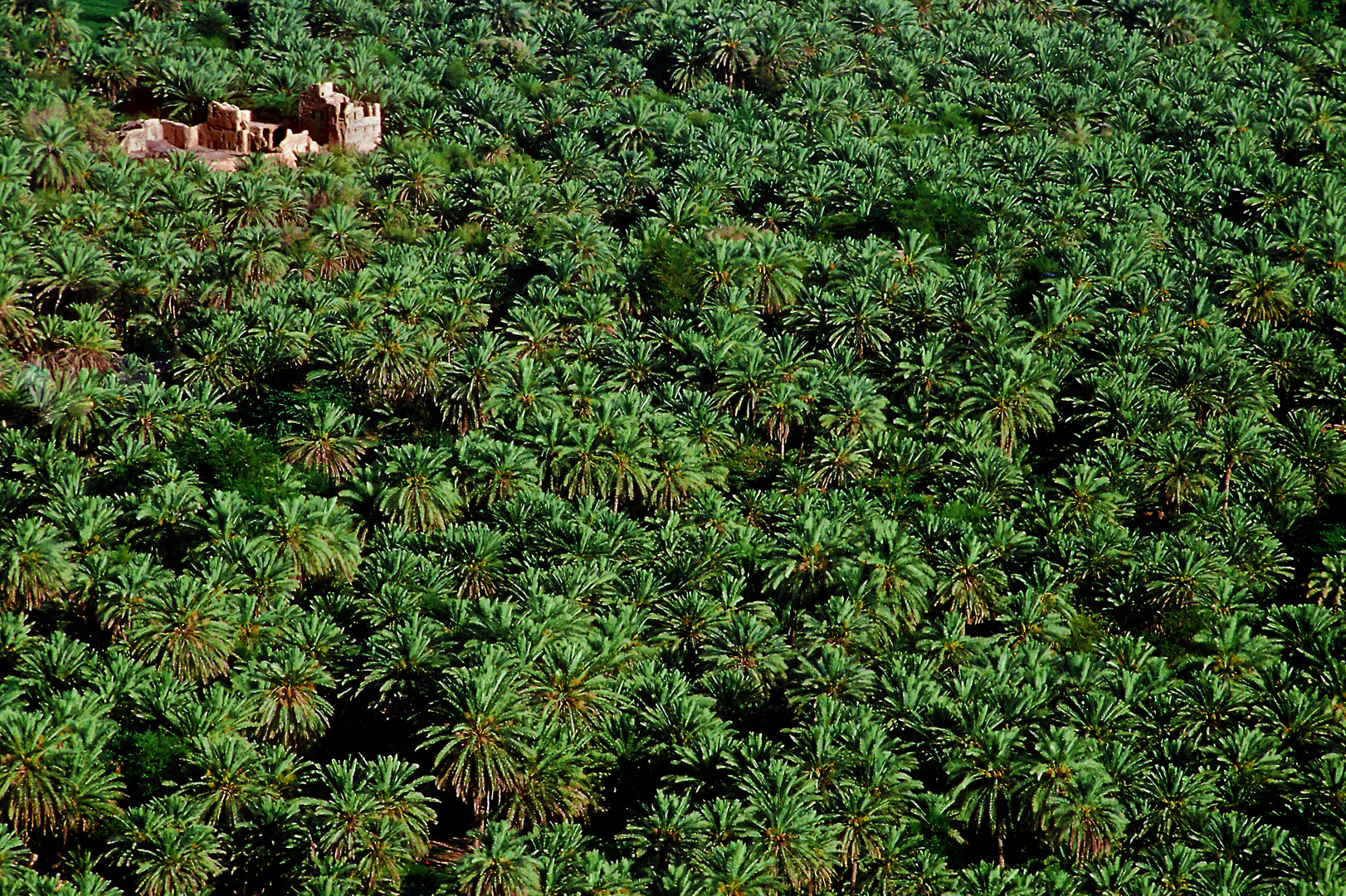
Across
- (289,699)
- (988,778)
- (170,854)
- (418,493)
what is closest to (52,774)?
(170,854)

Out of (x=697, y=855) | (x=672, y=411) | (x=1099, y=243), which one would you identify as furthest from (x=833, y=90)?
(x=697, y=855)

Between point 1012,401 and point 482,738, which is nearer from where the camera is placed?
point 482,738

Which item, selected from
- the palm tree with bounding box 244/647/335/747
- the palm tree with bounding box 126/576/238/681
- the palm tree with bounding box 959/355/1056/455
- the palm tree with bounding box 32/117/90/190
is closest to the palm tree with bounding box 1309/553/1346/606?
the palm tree with bounding box 959/355/1056/455

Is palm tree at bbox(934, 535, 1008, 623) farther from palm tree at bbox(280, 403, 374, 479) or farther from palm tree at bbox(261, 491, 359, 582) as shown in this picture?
palm tree at bbox(280, 403, 374, 479)

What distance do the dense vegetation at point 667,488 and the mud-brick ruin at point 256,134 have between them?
2.03 metres

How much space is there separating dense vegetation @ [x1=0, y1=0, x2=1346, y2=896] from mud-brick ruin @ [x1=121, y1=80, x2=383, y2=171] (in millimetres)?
2027

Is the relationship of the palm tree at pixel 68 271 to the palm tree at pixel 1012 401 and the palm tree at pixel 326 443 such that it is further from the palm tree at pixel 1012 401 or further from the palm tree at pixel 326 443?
the palm tree at pixel 1012 401

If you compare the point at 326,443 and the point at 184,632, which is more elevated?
the point at 184,632

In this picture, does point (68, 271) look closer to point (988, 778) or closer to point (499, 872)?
point (499, 872)

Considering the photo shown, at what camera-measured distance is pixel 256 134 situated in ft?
243

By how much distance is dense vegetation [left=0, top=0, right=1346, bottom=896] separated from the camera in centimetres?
3956

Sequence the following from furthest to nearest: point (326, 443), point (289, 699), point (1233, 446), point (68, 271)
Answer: point (68, 271) → point (326, 443) → point (1233, 446) → point (289, 699)

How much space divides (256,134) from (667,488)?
3407cm

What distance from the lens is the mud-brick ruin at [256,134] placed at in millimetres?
73062
